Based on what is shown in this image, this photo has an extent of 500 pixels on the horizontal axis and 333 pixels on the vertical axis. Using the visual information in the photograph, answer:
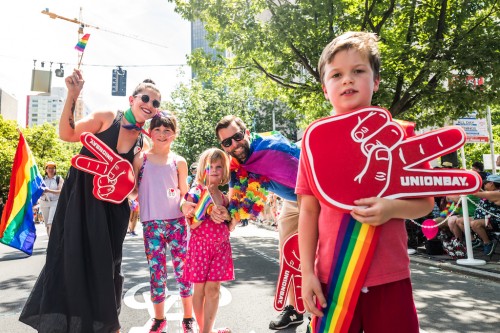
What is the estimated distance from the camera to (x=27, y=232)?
11.3ft

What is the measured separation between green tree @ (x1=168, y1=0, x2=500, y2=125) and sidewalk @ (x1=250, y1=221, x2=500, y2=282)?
154 inches

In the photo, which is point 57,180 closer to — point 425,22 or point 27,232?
point 27,232

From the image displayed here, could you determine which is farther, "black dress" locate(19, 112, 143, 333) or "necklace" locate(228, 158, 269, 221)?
"necklace" locate(228, 158, 269, 221)

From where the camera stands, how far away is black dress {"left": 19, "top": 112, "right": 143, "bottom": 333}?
8.66 ft

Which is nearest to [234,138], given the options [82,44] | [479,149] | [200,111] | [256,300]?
[82,44]

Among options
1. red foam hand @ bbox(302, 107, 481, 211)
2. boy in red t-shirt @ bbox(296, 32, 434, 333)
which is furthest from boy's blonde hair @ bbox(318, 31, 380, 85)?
red foam hand @ bbox(302, 107, 481, 211)

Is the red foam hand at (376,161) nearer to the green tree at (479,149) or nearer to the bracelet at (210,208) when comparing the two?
the bracelet at (210,208)

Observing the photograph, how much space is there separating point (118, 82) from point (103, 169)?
16.4m

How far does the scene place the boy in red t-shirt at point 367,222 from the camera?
4.90 feet

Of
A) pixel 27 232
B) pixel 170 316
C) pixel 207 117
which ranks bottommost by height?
pixel 170 316

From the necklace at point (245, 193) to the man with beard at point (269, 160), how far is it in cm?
2

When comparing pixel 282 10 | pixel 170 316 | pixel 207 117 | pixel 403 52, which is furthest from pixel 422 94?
pixel 207 117

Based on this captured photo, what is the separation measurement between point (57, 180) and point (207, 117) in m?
21.8

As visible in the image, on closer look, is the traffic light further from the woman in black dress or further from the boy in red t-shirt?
the boy in red t-shirt
